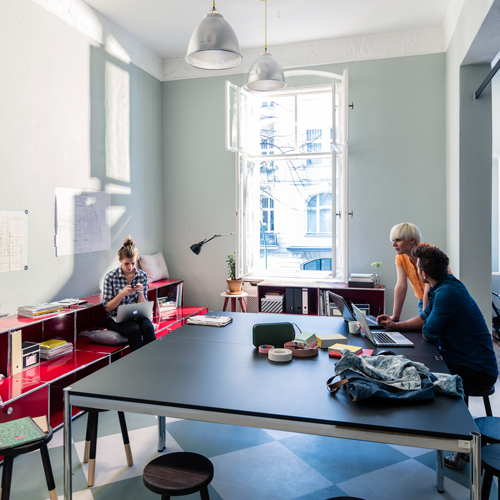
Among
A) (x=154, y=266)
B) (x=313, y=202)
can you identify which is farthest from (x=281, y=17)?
(x=154, y=266)

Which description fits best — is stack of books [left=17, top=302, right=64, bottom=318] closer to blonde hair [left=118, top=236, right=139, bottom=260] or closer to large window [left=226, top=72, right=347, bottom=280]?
blonde hair [left=118, top=236, right=139, bottom=260]

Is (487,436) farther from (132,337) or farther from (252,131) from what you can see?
(252,131)

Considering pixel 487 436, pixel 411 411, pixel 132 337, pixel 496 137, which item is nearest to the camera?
pixel 411 411

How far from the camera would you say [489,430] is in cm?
208

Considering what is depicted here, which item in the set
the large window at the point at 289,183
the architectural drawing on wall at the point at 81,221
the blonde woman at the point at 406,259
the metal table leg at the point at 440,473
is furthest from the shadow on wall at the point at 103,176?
the metal table leg at the point at 440,473

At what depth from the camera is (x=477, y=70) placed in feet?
13.4

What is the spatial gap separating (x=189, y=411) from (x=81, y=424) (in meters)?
2.09

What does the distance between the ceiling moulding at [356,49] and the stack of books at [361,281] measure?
8.78 feet

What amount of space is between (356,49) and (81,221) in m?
3.86

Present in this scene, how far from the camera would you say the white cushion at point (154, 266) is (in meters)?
5.30

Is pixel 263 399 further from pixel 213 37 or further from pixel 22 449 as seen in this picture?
pixel 213 37

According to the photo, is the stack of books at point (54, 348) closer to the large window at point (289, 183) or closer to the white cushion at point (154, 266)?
the white cushion at point (154, 266)

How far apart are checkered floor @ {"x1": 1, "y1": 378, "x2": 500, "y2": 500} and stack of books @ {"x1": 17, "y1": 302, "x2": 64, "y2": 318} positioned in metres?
0.93

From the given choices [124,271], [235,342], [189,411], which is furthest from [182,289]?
[189,411]
